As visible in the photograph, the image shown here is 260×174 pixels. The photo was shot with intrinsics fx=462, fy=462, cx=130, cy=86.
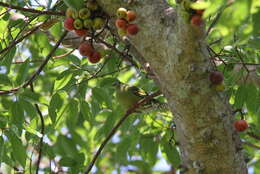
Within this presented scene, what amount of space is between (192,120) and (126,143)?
2213 millimetres

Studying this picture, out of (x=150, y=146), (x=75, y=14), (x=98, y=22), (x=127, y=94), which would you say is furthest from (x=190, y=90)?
(x=150, y=146)

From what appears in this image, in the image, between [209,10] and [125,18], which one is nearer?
[209,10]

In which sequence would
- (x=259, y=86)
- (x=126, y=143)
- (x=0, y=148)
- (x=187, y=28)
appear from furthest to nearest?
1. (x=126, y=143)
2. (x=259, y=86)
3. (x=0, y=148)
4. (x=187, y=28)

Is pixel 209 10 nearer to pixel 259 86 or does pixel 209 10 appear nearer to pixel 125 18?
pixel 125 18

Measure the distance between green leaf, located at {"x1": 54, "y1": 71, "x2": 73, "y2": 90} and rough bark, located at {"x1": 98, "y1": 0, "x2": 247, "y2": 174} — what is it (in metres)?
1.11

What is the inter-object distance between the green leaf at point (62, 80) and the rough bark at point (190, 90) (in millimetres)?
1110

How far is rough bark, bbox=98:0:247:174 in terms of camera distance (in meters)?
2.11

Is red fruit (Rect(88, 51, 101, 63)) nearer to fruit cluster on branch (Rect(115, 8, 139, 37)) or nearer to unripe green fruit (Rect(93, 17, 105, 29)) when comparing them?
unripe green fruit (Rect(93, 17, 105, 29))

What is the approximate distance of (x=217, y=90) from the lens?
2.12 m

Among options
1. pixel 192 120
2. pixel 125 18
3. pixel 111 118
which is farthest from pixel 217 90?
pixel 111 118

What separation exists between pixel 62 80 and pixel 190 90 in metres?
1.41

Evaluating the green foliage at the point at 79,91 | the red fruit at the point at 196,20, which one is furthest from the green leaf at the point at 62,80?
the red fruit at the point at 196,20

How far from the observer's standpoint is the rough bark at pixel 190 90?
82.9 inches

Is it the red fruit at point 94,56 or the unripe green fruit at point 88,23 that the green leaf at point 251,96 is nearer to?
the red fruit at point 94,56
